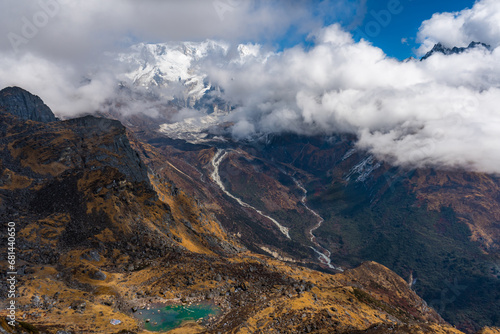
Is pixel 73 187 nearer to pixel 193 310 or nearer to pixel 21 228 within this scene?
pixel 21 228

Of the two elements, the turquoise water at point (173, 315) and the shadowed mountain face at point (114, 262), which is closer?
the shadowed mountain face at point (114, 262)

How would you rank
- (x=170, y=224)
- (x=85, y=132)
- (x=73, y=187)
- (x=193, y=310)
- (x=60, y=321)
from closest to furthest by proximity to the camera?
(x=60, y=321) → (x=193, y=310) → (x=73, y=187) → (x=170, y=224) → (x=85, y=132)

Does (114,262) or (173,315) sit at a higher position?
(114,262)

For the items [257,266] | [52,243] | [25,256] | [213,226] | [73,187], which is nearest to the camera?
[25,256]

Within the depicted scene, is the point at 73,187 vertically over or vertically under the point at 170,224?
over

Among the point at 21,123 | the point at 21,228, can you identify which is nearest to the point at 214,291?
the point at 21,228

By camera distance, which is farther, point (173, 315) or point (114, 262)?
point (114, 262)

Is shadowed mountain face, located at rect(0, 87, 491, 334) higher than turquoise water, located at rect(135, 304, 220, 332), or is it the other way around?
shadowed mountain face, located at rect(0, 87, 491, 334)

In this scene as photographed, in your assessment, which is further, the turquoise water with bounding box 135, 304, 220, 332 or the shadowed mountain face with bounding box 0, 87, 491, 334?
the turquoise water with bounding box 135, 304, 220, 332
